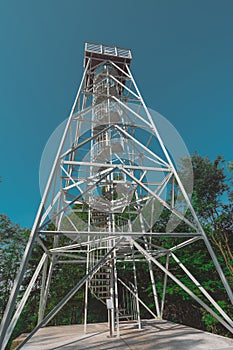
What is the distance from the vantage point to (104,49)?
33.0ft

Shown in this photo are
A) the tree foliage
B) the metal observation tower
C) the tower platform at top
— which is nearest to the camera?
the metal observation tower

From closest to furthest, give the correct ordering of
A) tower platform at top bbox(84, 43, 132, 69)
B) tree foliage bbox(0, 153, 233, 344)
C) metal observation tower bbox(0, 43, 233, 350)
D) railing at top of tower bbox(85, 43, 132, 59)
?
metal observation tower bbox(0, 43, 233, 350) → tower platform at top bbox(84, 43, 132, 69) → railing at top of tower bbox(85, 43, 132, 59) → tree foliage bbox(0, 153, 233, 344)

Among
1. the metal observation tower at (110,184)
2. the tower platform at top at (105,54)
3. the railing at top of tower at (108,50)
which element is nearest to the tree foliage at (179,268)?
the metal observation tower at (110,184)

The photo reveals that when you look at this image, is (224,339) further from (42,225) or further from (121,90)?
(121,90)

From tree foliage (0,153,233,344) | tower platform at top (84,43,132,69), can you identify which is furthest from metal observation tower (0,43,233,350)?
tree foliage (0,153,233,344)

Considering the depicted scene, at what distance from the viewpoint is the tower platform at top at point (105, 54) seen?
9.72 meters

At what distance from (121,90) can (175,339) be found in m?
9.45

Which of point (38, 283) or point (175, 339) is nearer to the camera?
point (175, 339)

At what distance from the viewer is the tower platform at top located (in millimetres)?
9719

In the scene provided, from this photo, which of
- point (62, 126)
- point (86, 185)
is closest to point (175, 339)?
point (86, 185)

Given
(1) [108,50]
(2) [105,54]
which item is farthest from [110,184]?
(1) [108,50]

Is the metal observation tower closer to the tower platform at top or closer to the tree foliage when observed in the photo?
the tower platform at top

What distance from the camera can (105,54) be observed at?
9750 mm

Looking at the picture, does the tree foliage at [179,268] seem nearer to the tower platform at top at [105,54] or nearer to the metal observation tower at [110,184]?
the metal observation tower at [110,184]
